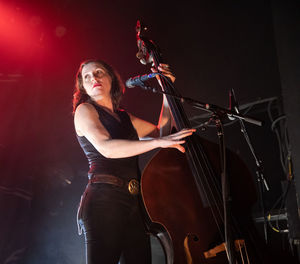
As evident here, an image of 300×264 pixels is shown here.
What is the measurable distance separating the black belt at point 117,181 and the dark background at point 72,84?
2257 mm

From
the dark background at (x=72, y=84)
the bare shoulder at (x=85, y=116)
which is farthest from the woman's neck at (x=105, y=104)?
the dark background at (x=72, y=84)

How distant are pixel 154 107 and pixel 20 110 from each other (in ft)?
5.55

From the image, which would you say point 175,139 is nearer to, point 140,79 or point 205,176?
point 205,176

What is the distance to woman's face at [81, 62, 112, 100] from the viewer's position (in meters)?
2.04

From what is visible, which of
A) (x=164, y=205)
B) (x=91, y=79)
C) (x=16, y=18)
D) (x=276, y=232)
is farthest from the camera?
(x=16, y=18)

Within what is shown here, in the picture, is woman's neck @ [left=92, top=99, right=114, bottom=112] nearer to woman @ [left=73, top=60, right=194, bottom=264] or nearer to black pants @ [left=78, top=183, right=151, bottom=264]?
woman @ [left=73, top=60, right=194, bottom=264]

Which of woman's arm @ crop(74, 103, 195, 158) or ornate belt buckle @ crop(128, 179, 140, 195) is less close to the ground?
woman's arm @ crop(74, 103, 195, 158)

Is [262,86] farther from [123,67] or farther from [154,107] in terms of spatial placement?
[123,67]

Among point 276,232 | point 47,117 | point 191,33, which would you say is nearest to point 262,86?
point 191,33

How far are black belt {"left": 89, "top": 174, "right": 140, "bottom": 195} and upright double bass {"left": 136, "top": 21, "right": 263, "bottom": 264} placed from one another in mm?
217

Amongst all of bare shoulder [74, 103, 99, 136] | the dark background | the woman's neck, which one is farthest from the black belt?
the dark background

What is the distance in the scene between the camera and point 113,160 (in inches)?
67.1

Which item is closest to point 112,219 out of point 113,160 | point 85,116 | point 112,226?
point 112,226

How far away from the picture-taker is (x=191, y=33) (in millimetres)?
3812
